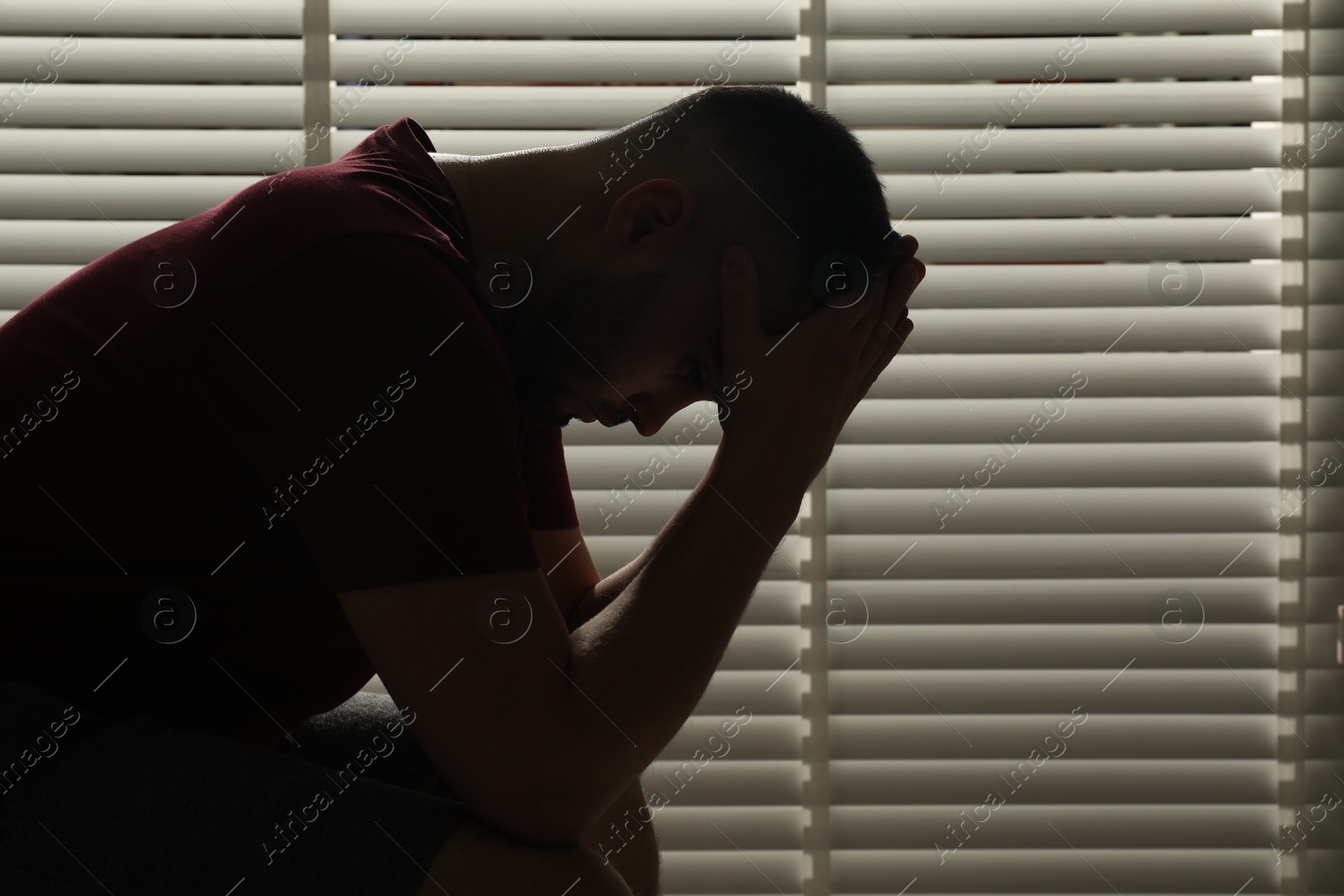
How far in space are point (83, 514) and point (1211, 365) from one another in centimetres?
136

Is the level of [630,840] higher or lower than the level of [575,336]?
lower

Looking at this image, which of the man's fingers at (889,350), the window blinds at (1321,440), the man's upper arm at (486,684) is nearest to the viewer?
the man's upper arm at (486,684)

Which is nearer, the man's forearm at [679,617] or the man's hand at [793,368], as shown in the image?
the man's forearm at [679,617]

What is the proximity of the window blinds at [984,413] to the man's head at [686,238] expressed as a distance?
0.45 metres

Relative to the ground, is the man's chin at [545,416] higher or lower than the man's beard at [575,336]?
lower

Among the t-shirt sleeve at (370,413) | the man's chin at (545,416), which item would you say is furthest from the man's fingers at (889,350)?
the t-shirt sleeve at (370,413)

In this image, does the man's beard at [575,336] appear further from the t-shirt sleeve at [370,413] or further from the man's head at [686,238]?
the t-shirt sleeve at [370,413]

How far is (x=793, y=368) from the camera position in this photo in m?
0.85

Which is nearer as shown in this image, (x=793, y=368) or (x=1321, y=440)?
(x=793, y=368)

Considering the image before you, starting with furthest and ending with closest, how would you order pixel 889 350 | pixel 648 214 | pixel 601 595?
pixel 601 595
pixel 889 350
pixel 648 214

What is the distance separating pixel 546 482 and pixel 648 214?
0.35 m

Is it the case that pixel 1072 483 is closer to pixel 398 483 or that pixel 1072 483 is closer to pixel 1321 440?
pixel 1321 440

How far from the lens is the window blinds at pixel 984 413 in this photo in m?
1.31

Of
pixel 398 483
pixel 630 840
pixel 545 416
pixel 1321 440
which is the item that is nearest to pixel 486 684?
pixel 398 483
